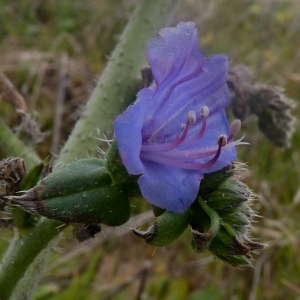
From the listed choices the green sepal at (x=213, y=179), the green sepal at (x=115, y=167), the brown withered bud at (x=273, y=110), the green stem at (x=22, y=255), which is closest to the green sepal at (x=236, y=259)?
the green sepal at (x=213, y=179)

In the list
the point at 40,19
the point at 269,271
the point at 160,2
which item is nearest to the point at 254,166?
the point at 269,271

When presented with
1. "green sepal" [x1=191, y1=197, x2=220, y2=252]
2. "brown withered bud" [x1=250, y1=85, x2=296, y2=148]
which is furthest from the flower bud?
"brown withered bud" [x1=250, y1=85, x2=296, y2=148]

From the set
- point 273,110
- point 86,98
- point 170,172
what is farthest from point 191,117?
point 86,98

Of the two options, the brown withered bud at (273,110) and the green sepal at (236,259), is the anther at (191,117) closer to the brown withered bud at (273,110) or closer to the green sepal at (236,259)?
the green sepal at (236,259)

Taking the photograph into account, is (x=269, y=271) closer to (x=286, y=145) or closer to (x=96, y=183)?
(x=286, y=145)

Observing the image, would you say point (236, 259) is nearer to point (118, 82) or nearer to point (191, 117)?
point (191, 117)

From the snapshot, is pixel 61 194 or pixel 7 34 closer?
pixel 61 194

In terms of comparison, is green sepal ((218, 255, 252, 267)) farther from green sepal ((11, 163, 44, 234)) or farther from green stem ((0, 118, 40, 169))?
green stem ((0, 118, 40, 169))
